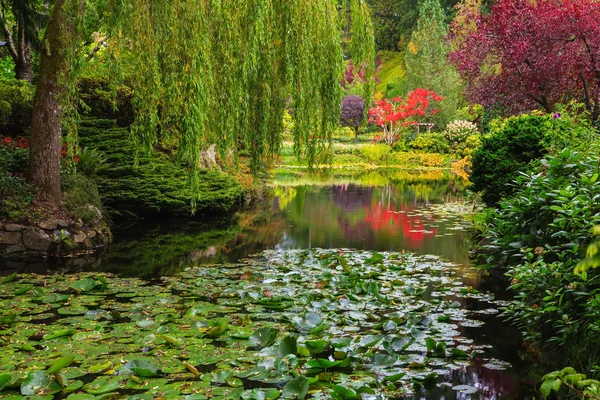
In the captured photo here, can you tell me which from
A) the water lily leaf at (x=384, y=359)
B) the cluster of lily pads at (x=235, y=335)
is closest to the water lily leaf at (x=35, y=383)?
the cluster of lily pads at (x=235, y=335)

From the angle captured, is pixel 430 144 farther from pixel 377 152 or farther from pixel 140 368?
pixel 140 368

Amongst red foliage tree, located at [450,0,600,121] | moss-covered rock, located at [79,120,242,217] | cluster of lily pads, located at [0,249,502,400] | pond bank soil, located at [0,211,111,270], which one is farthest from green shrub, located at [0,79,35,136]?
red foliage tree, located at [450,0,600,121]

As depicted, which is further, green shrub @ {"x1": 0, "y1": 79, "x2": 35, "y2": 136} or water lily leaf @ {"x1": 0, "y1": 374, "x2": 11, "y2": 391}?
green shrub @ {"x1": 0, "y1": 79, "x2": 35, "y2": 136}

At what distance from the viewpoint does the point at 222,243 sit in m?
9.27

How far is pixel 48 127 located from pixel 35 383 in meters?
5.26

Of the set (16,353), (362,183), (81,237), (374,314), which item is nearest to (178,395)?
(16,353)

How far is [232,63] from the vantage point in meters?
5.54

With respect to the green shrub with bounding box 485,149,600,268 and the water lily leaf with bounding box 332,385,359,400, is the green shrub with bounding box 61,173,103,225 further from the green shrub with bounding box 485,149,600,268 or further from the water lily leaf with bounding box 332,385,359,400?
the water lily leaf with bounding box 332,385,359,400

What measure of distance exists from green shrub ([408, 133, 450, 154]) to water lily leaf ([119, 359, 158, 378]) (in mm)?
25502

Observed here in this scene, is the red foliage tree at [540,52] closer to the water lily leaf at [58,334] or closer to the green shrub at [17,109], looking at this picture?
the green shrub at [17,109]

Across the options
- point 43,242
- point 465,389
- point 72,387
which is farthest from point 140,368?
point 43,242

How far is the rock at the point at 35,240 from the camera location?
7859 mm

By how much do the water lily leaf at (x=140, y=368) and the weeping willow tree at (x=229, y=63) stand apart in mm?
2213

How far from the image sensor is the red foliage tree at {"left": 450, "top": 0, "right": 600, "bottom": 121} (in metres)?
13.9
